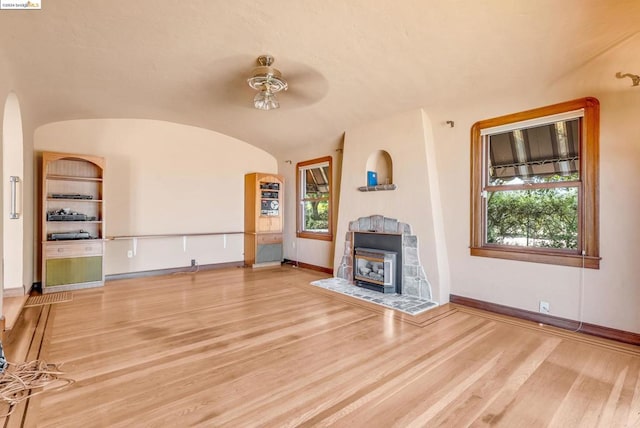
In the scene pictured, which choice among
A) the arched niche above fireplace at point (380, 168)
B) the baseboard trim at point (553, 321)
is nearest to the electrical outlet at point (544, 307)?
the baseboard trim at point (553, 321)

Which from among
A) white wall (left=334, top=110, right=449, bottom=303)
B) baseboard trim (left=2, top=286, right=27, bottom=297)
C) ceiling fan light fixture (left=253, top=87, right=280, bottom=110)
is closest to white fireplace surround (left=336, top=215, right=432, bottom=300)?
white wall (left=334, top=110, right=449, bottom=303)

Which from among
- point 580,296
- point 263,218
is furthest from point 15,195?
point 580,296

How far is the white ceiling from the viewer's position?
107 inches

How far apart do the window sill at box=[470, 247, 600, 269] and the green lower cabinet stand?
558 centimetres

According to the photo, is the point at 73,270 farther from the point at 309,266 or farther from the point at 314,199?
the point at 314,199

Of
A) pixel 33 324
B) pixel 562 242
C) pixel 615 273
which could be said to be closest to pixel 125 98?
pixel 33 324

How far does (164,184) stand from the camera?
20.0ft

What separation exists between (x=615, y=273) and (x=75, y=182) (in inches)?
288

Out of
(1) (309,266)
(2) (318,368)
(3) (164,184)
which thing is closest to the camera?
(2) (318,368)

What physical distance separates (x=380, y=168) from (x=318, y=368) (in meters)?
3.63

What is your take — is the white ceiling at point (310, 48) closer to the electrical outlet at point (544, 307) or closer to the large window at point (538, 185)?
the large window at point (538, 185)

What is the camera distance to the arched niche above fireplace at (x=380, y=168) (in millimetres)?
5227

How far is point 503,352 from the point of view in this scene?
9.27 ft

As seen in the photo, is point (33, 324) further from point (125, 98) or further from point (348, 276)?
point (348, 276)
